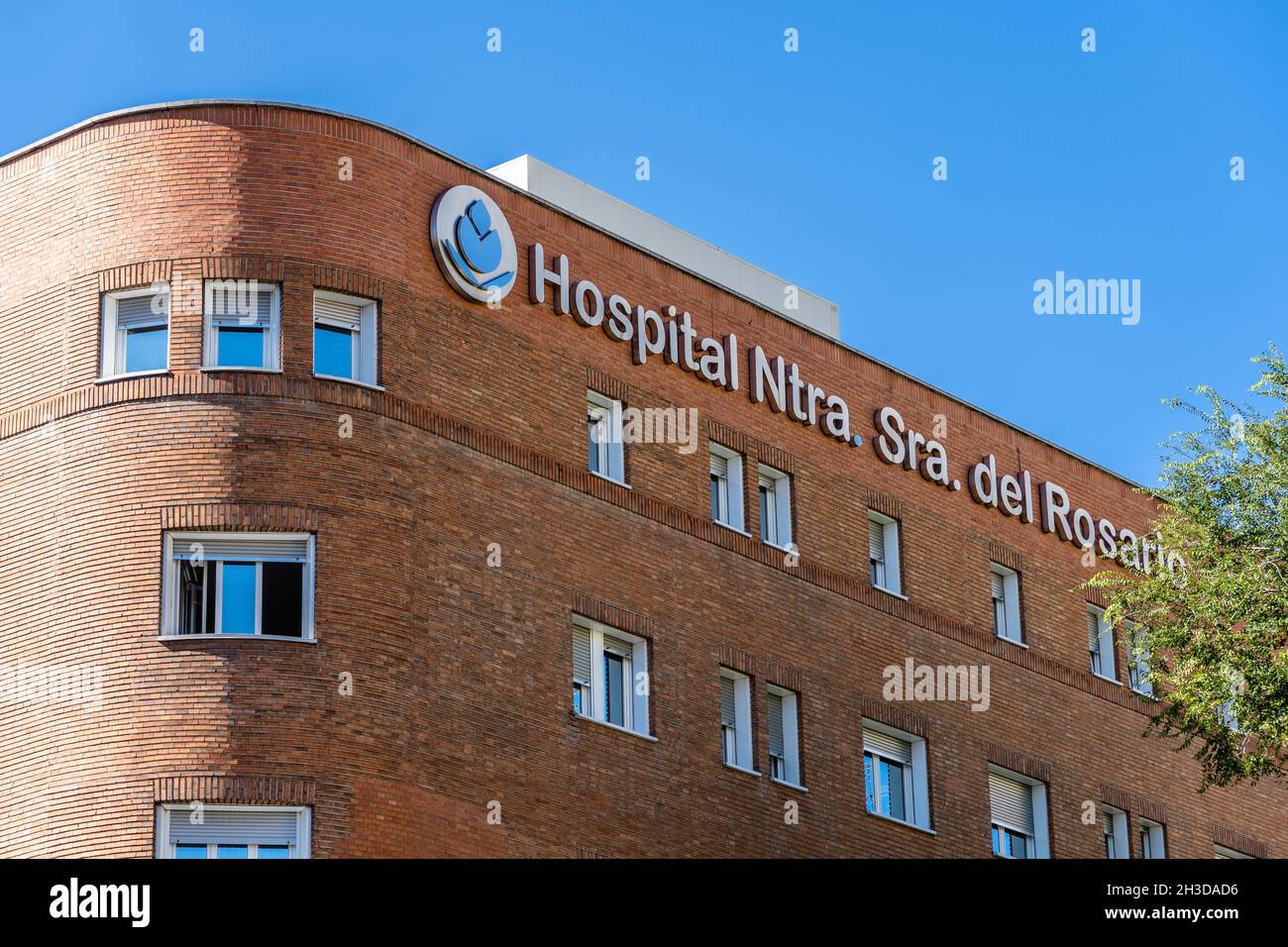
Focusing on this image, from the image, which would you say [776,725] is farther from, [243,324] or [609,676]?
[243,324]

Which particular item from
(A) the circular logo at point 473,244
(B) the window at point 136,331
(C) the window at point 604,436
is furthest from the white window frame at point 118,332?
(C) the window at point 604,436

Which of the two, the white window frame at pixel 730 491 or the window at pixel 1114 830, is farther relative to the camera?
the window at pixel 1114 830

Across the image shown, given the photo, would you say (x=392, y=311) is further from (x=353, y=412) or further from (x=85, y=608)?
(x=85, y=608)

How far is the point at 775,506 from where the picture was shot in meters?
42.0

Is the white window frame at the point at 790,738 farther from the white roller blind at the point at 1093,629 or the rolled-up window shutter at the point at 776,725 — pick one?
the white roller blind at the point at 1093,629

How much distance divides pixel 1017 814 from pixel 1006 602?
4.03m

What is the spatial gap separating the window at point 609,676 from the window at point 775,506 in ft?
13.5

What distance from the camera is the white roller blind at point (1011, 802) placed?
144 ft

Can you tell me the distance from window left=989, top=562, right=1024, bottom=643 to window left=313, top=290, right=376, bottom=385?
14491mm

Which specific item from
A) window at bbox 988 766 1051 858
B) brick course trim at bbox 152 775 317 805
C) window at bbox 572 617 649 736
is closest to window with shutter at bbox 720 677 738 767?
window at bbox 572 617 649 736

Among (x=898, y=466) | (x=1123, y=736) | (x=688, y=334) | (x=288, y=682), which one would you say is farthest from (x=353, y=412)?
(x=1123, y=736)

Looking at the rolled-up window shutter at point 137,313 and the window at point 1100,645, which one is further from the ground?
the rolled-up window shutter at point 137,313

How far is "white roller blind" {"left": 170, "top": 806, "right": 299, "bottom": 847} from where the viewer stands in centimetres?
3269

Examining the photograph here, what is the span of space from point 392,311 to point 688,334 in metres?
6.47
